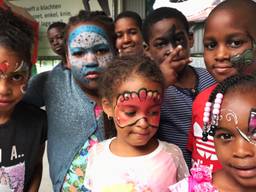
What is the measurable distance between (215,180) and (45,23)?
454 centimetres

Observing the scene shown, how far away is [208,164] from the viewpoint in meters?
1.82

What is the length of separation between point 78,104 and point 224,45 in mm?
867

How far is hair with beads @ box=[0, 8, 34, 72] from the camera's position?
1991 millimetres

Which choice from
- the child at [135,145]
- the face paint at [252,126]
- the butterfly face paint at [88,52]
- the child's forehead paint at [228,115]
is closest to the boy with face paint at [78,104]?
the butterfly face paint at [88,52]

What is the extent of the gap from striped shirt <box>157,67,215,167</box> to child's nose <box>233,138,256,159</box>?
668 millimetres

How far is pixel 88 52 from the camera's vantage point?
209cm

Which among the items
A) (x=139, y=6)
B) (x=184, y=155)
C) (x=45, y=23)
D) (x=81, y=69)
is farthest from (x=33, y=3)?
(x=184, y=155)

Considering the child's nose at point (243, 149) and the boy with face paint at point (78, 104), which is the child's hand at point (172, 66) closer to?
the boy with face paint at point (78, 104)

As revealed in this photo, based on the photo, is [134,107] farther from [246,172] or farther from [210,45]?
[246,172]

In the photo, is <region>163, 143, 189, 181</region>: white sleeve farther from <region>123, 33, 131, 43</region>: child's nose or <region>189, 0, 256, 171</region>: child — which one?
<region>123, 33, 131, 43</region>: child's nose

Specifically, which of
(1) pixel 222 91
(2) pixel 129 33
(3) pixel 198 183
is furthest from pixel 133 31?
(3) pixel 198 183

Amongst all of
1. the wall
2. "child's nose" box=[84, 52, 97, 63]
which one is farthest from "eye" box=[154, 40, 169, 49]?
the wall

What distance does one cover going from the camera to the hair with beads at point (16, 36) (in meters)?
1.99

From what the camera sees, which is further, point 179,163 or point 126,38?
point 126,38
